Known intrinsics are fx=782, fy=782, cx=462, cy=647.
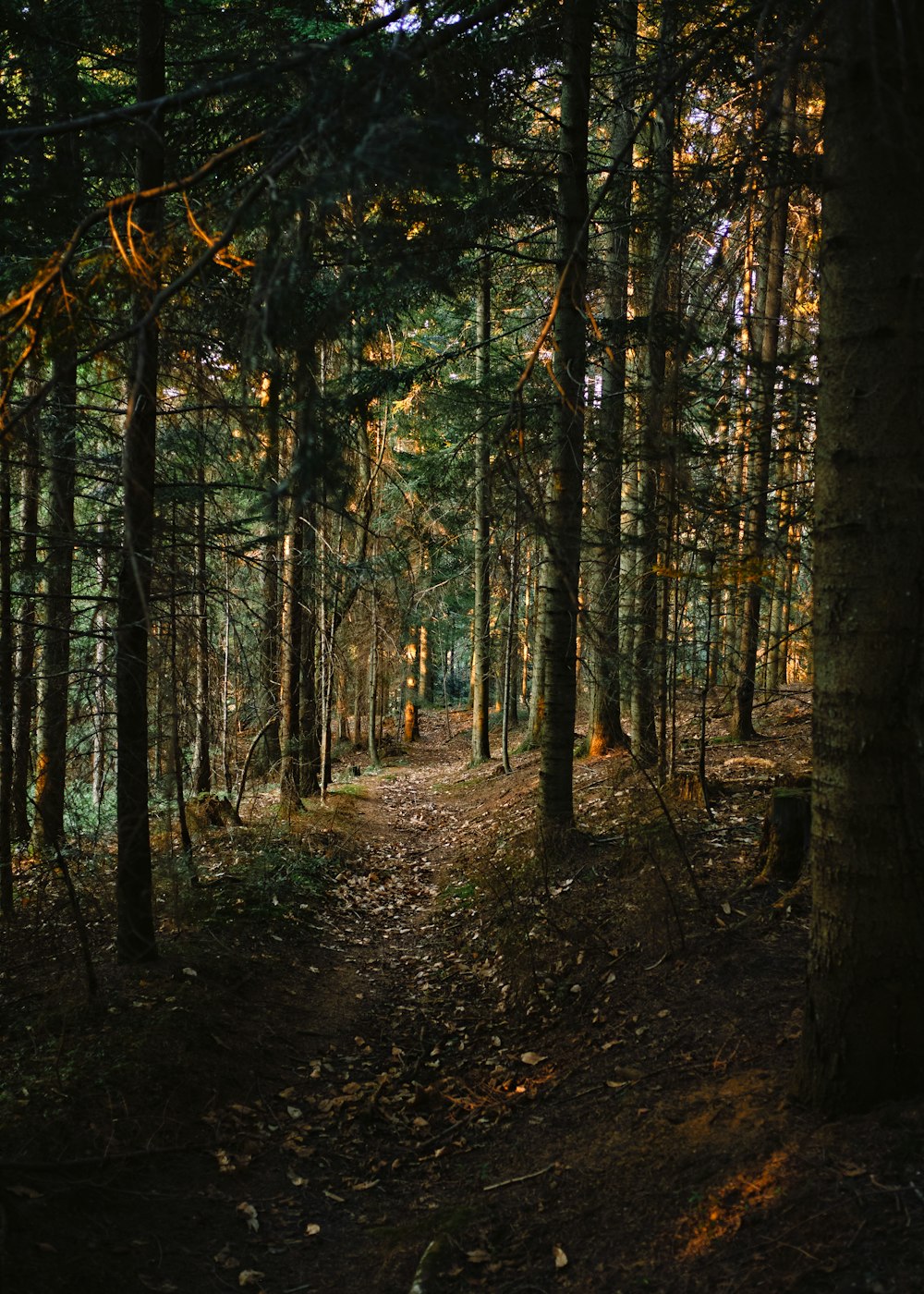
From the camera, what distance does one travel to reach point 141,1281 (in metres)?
3.36

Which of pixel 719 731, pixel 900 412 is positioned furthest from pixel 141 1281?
pixel 719 731

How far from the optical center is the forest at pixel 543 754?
3004 mm

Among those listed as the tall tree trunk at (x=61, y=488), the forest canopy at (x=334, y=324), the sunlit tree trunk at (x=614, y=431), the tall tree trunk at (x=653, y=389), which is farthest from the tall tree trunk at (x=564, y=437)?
the tall tree trunk at (x=61, y=488)

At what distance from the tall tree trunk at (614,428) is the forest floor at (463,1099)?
6.87 ft

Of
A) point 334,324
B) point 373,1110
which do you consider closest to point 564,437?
point 334,324

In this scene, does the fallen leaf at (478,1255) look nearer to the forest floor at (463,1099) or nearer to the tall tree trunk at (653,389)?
the forest floor at (463,1099)

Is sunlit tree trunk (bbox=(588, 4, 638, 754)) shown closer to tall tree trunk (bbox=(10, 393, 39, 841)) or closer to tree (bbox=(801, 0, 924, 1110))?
tree (bbox=(801, 0, 924, 1110))

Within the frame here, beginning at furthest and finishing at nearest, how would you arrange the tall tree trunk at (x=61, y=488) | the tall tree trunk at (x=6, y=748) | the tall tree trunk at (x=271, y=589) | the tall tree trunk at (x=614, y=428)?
the tall tree trunk at (x=614, y=428), the tall tree trunk at (x=6, y=748), the tall tree trunk at (x=61, y=488), the tall tree trunk at (x=271, y=589)

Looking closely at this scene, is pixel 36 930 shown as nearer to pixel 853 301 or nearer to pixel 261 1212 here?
pixel 261 1212

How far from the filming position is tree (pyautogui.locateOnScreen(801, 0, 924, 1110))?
3.11m

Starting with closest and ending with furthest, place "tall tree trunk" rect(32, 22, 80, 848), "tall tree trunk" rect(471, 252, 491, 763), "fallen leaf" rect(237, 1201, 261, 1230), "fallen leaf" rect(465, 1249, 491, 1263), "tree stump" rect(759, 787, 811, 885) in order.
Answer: "fallen leaf" rect(465, 1249, 491, 1263), "fallen leaf" rect(237, 1201, 261, 1230), "tall tree trunk" rect(32, 22, 80, 848), "tree stump" rect(759, 787, 811, 885), "tall tree trunk" rect(471, 252, 491, 763)

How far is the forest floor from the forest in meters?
0.03

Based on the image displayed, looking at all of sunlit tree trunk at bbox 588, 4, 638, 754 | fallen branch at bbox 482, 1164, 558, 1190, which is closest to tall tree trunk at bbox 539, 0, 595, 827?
sunlit tree trunk at bbox 588, 4, 638, 754

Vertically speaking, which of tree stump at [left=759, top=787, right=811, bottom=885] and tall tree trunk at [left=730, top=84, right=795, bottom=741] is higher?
tall tree trunk at [left=730, top=84, right=795, bottom=741]
